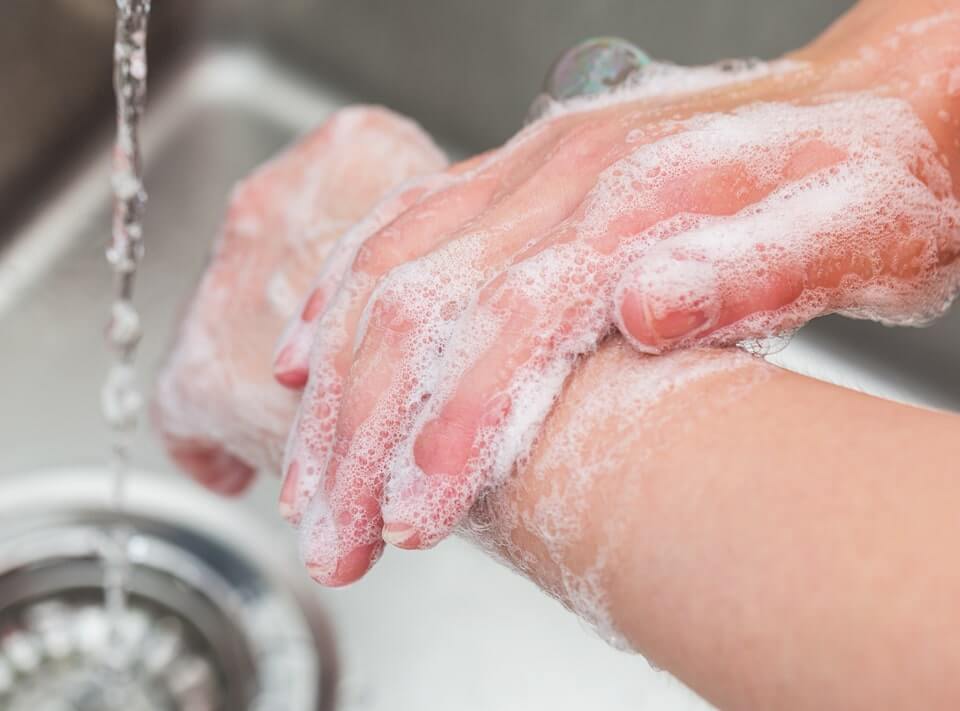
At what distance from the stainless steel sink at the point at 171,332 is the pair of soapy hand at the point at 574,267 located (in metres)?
0.25

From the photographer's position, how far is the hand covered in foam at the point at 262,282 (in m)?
0.64

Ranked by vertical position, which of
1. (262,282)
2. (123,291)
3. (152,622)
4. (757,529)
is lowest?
(152,622)

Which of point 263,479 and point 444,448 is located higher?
point 444,448

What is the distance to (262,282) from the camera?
668 millimetres

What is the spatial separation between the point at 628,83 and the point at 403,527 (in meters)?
0.31

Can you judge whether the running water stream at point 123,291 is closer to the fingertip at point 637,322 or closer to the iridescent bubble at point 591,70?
the iridescent bubble at point 591,70

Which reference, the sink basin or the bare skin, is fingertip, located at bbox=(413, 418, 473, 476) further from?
the sink basin

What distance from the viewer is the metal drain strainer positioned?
759mm

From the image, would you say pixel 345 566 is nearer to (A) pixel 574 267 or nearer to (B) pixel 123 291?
(A) pixel 574 267

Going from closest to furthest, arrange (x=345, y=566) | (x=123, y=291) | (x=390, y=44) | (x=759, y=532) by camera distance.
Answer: (x=759, y=532) < (x=345, y=566) < (x=123, y=291) < (x=390, y=44)

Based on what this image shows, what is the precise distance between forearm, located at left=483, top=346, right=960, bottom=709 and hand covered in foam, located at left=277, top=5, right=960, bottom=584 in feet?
0.10

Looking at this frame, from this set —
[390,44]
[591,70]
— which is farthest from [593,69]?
[390,44]

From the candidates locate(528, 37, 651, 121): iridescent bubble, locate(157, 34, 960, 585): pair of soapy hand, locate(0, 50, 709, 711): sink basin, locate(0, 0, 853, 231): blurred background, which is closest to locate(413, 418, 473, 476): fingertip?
locate(157, 34, 960, 585): pair of soapy hand

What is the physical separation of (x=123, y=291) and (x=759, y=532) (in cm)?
68
